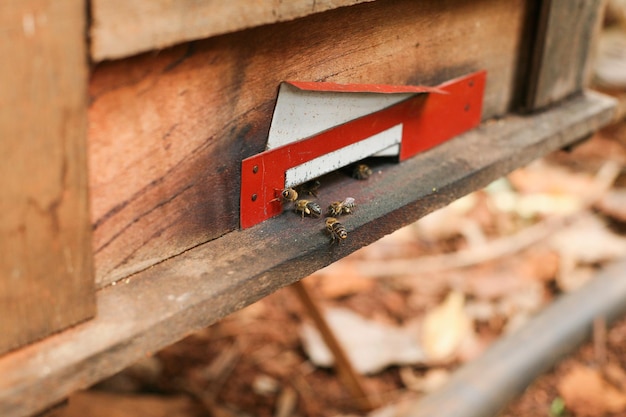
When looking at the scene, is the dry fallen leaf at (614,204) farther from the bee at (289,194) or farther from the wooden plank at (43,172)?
the wooden plank at (43,172)

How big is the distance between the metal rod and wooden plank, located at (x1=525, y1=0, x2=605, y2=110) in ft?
3.66

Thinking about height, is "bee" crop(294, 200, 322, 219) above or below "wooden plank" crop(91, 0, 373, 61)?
Result: below

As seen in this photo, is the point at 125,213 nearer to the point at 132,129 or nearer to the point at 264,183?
the point at 132,129

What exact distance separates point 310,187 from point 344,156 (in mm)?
83

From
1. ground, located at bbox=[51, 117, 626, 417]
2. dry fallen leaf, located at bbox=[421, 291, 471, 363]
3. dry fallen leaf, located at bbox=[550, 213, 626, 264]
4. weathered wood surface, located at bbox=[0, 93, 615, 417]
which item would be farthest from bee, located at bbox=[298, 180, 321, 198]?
dry fallen leaf, located at bbox=[550, 213, 626, 264]

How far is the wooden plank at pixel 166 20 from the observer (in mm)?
892

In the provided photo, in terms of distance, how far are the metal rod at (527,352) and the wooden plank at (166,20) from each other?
1686mm

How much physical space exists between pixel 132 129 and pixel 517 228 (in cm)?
305

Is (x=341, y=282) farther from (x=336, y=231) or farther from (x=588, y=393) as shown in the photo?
(x=336, y=231)

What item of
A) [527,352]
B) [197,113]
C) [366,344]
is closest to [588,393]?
[527,352]

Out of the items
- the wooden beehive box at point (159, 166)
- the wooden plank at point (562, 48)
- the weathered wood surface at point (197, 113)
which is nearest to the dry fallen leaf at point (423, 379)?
the wooden plank at point (562, 48)

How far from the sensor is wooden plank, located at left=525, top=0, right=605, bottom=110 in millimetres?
1700

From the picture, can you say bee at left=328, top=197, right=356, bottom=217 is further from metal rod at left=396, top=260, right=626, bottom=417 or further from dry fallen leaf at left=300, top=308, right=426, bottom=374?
dry fallen leaf at left=300, top=308, right=426, bottom=374

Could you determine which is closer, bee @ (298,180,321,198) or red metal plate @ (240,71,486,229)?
red metal plate @ (240,71,486,229)
